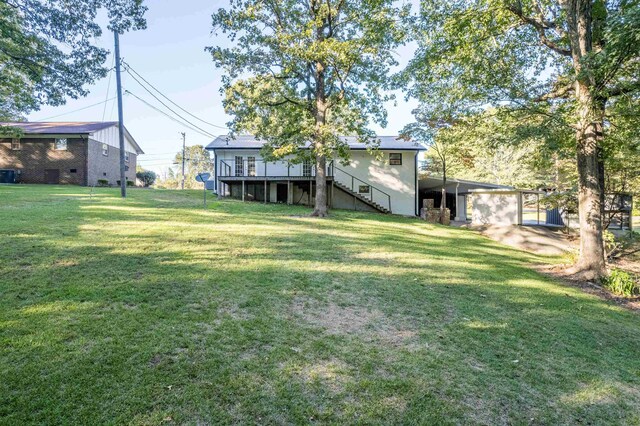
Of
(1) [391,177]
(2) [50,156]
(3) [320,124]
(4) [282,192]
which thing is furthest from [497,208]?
(2) [50,156]

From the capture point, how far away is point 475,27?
33.8ft

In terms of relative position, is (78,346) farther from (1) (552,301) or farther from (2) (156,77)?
(2) (156,77)

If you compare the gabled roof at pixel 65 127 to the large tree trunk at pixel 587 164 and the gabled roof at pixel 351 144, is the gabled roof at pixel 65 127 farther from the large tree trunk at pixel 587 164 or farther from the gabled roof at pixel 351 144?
the large tree trunk at pixel 587 164

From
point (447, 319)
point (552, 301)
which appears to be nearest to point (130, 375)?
point (447, 319)

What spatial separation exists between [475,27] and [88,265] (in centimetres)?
1163

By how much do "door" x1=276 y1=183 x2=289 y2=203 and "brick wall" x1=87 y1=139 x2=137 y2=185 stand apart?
14.2 meters

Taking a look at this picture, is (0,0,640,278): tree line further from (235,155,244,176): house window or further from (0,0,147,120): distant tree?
(235,155,244,176): house window

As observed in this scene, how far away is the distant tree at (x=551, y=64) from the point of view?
772 centimetres

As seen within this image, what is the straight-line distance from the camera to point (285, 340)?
12.5 feet

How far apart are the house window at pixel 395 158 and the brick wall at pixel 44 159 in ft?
70.8

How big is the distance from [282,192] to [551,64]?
602 inches

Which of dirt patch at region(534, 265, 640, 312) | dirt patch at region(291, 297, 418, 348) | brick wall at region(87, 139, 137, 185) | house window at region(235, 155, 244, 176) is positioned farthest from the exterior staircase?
brick wall at region(87, 139, 137, 185)

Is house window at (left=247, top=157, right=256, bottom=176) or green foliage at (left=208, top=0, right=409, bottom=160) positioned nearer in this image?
green foliage at (left=208, top=0, right=409, bottom=160)

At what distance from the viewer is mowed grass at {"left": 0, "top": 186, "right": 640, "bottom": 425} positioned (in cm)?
272
